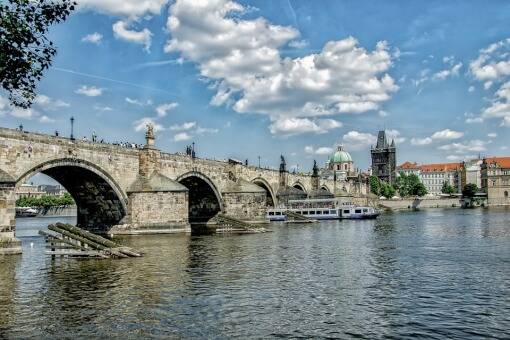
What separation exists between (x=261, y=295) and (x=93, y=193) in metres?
32.1

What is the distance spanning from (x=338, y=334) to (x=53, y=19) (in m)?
10.5

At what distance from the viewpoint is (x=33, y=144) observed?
117 feet

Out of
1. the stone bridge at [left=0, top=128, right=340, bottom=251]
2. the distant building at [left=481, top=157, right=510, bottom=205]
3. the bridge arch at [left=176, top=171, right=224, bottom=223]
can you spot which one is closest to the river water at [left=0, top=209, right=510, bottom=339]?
the stone bridge at [left=0, top=128, right=340, bottom=251]

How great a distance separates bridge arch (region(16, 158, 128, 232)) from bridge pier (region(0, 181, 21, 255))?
10310 mm

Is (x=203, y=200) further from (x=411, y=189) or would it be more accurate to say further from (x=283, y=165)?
(x=411, y=189)

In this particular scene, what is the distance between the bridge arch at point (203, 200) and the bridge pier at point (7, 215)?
105 feet

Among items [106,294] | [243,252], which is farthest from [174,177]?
[106,294]

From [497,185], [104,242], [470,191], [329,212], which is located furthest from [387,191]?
[104,242]

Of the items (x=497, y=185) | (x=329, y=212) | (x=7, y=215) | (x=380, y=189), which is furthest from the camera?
(x=380, y=189)

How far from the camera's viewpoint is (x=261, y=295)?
57.0 ft

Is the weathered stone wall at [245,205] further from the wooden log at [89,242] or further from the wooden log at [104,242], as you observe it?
the wooden log at [89,242]

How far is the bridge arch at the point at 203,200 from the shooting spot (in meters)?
61.6

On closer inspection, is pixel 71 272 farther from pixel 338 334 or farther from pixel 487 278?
pixel 487 278

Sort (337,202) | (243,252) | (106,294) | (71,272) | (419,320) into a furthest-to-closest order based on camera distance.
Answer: (337,202), (243,252), (71,272), (106,294), (419,320)
